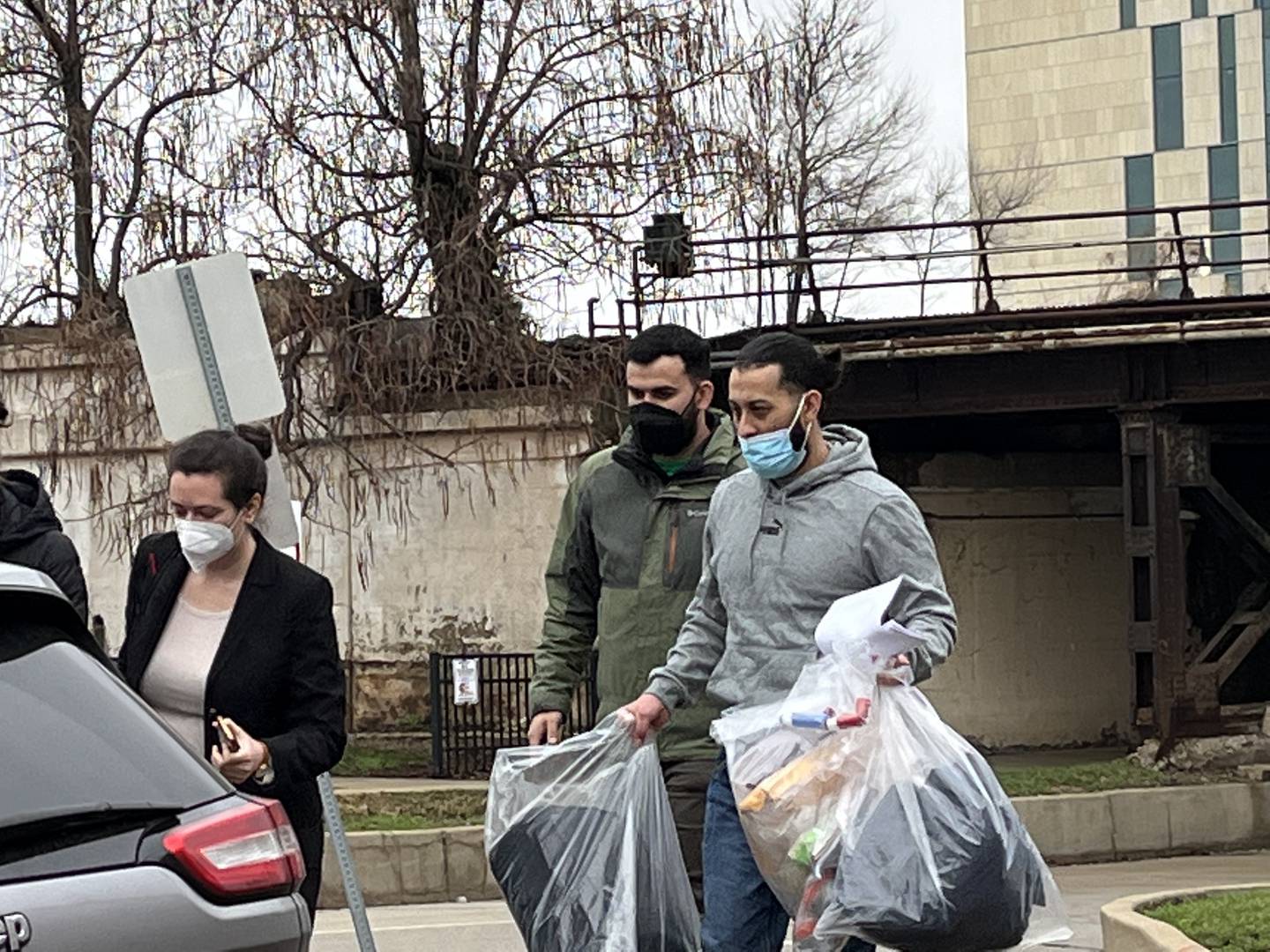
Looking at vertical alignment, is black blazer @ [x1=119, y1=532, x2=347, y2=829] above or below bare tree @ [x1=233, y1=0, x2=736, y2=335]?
below

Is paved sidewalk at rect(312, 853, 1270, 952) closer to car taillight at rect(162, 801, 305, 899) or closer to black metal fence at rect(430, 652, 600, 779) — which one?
black metal fence at rect(430, 652, 600, 779)

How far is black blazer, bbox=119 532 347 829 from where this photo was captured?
223 inches

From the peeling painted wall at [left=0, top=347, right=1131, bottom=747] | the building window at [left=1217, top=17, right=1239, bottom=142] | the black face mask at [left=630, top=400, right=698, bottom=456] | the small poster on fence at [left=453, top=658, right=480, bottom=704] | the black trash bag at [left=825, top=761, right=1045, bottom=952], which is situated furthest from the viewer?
the building window at [left=1217, top=17, right=1239, bottom=142]

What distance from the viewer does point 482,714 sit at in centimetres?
1958

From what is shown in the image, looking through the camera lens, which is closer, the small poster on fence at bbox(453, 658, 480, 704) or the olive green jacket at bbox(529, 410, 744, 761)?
the olive green jacket at bbox(529, 410, 744, 761)

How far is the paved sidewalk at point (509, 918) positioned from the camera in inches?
436

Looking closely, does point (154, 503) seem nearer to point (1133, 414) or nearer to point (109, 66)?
point (109, 66)

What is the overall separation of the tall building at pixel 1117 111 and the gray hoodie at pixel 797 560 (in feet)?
204

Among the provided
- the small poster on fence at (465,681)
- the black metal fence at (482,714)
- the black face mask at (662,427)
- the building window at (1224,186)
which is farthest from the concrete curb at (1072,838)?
the building window at (1224,186)

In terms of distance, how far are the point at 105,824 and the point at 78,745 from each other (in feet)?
0.44

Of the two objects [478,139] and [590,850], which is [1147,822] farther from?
[590,850]

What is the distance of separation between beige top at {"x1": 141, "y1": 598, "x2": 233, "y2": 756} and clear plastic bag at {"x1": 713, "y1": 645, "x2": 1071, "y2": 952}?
1287 mm

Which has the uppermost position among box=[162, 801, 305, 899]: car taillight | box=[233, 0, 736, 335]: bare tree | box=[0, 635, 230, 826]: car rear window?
box=[233, 0, 736, 335]: bare tree

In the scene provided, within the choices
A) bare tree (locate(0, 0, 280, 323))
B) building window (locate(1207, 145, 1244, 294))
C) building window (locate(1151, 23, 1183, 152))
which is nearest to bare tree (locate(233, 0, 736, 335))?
bare tree (locate(0, 0, 280, 323))
